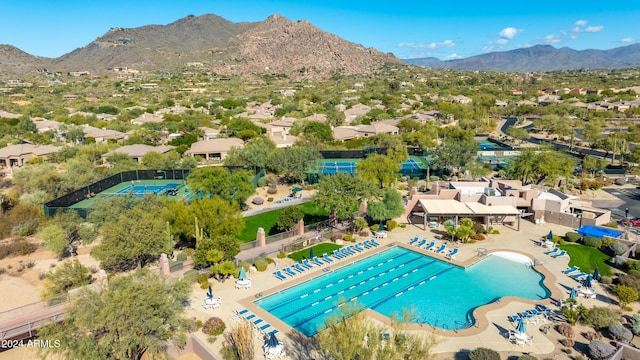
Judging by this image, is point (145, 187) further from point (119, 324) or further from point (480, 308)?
point (480, 308)

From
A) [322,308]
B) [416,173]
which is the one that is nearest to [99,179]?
[322,308]

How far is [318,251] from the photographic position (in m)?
29.6

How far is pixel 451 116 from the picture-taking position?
3671 inches

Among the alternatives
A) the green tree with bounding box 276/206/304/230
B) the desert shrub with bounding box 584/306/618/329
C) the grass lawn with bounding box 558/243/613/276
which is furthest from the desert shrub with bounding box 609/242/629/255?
the green tree with bounding box 276/206/304/230

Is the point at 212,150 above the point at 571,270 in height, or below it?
above

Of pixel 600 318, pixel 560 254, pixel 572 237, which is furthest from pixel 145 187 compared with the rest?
pixel 600 318

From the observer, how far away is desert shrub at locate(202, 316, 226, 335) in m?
19.4

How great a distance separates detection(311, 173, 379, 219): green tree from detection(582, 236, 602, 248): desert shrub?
15730mm

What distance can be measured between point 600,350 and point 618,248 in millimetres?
13939

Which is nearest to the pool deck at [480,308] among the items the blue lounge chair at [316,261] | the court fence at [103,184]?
the blue lounge chair at [316,261]

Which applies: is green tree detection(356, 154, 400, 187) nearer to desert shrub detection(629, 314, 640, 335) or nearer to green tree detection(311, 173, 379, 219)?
green tree detection(311, 173, 379, 219)

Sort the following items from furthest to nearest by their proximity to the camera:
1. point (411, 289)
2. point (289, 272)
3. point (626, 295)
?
point (289, 272)
point (411, 289)
point (626, 295)

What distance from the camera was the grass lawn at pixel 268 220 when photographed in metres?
33.5

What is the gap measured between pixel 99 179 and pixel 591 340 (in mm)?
45583
